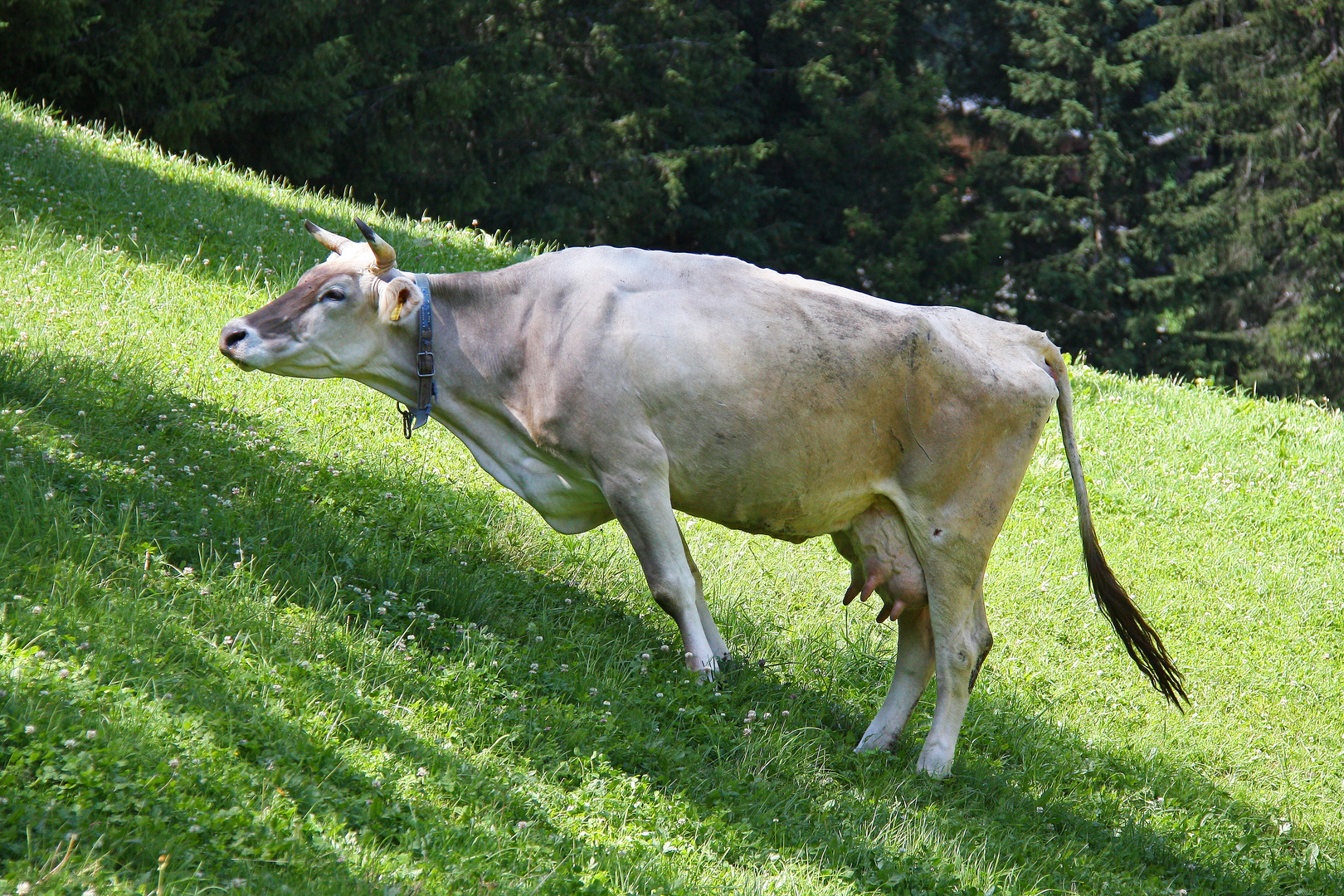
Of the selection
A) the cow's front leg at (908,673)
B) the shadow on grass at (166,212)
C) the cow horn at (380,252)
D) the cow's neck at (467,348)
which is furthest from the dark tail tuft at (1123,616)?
the shadow on grass at (166,212)

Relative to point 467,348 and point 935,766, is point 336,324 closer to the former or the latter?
point 467,348

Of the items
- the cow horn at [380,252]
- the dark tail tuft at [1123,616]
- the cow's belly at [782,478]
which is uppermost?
the cow horn at [380,252]

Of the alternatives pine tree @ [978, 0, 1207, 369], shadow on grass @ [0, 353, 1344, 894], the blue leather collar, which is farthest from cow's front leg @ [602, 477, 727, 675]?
pine tree @ [978, 0, 1207, 369]

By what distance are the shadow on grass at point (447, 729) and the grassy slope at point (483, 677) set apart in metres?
0.02

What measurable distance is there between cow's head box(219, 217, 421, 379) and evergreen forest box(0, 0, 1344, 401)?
698 inches

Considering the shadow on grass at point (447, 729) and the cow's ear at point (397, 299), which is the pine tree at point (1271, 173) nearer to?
the shadow on grass at point (447, 729)

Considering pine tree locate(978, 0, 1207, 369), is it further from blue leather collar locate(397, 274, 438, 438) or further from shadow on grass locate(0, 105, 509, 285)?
blue leather collar locate(397, 274, 438, 438)

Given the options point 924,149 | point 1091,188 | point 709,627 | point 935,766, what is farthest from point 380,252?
point 1091,188

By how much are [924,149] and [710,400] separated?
81.7 feet

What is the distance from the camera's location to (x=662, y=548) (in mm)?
5598

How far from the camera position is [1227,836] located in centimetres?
611

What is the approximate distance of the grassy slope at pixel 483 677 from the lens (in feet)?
13.2

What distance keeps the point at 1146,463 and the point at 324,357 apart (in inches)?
327

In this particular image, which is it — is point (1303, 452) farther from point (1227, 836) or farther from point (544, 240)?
point (544, 240)
